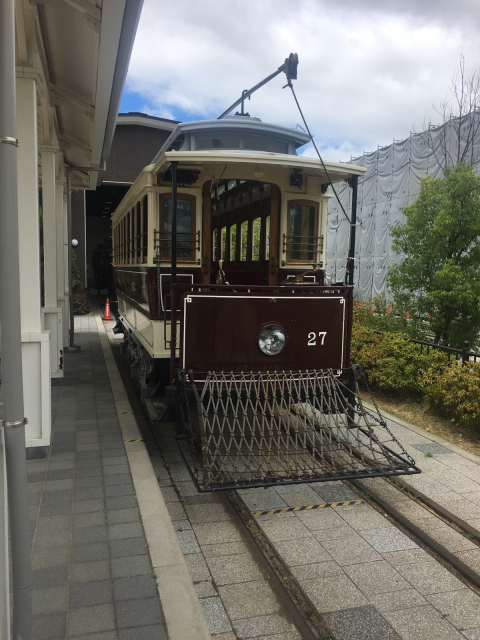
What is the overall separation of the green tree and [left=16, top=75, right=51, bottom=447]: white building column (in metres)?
6.54

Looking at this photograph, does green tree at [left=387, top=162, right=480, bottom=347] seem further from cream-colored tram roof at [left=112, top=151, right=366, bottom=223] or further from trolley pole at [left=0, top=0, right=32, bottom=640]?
trolley pole at [left=0, top=0, right=32, bottom=640]

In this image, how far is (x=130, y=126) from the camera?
25.0m

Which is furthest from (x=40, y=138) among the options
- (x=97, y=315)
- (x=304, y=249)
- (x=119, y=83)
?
(x=97, y=315)

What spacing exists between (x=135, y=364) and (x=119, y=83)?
16.3 feet

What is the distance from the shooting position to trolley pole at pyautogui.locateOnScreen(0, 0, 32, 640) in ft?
7.05

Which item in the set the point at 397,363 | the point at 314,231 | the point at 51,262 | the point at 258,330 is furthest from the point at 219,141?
the point at 397,363

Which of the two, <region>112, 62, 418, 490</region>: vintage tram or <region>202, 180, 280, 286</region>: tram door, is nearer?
<region>112, 62, 418, 490</region>: vintage tram

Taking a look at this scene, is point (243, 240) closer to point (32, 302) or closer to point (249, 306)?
point (249, 306)

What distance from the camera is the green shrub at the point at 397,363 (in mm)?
7836

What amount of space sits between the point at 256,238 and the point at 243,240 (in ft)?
1.47

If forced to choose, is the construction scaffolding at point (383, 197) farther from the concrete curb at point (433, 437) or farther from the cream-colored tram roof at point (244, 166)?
the cream-colored tram roof at point (244, 166)

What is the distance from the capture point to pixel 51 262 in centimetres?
893

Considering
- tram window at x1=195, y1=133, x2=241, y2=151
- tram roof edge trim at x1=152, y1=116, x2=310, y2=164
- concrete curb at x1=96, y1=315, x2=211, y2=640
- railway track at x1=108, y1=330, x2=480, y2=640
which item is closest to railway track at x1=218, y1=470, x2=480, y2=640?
railway track at x1=108, y1=330, x2=480, y2=640

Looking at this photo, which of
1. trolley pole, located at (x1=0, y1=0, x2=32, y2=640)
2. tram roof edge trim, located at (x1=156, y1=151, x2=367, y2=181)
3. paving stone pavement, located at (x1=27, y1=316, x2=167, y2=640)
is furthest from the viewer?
tram roof edge trim, located at (x1=156, y1=151, x2=367, y2=181)
